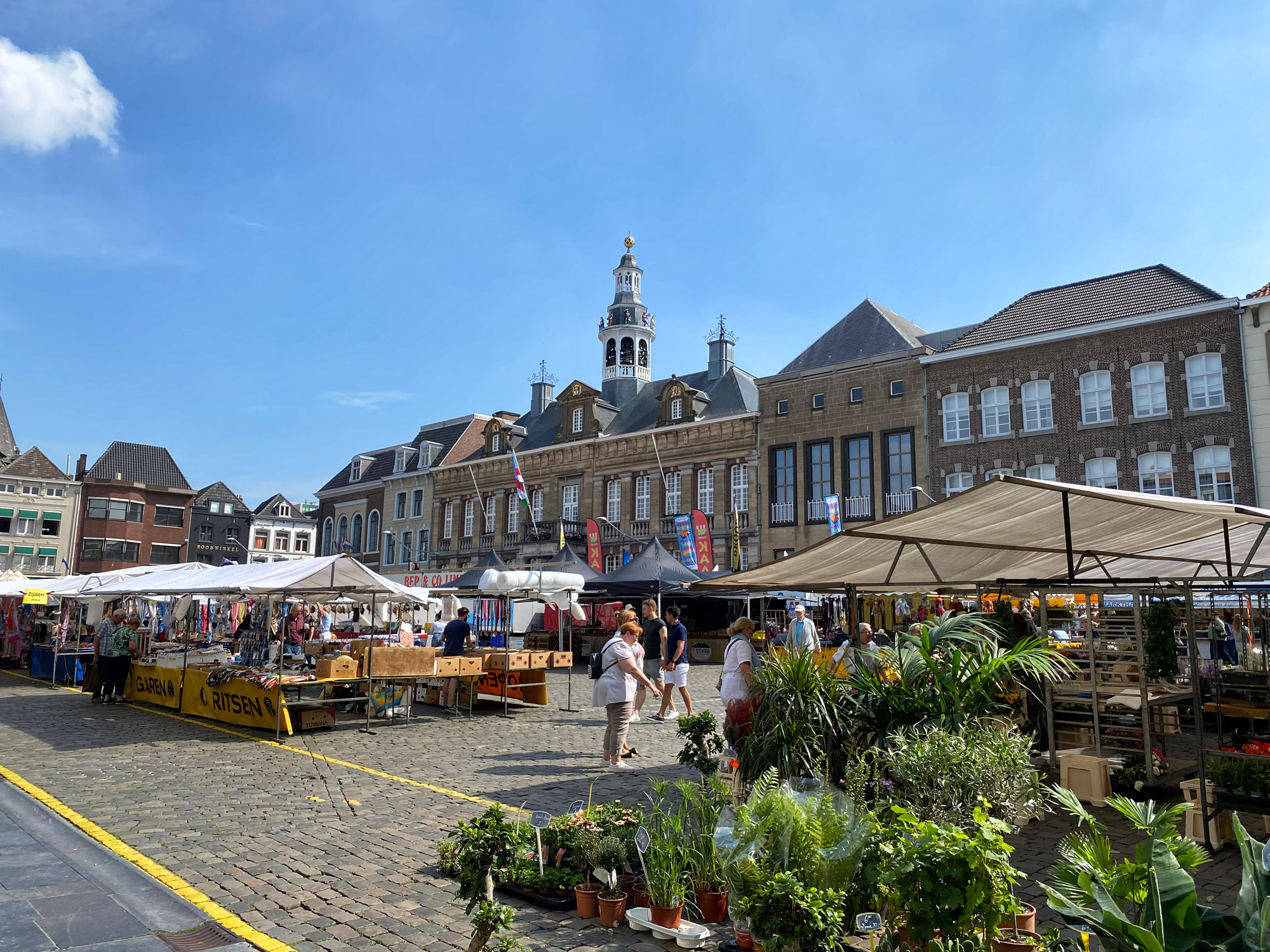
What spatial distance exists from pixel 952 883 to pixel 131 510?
7413 centimetres

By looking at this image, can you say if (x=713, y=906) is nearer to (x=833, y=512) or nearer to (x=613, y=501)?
(x=833, y=512)

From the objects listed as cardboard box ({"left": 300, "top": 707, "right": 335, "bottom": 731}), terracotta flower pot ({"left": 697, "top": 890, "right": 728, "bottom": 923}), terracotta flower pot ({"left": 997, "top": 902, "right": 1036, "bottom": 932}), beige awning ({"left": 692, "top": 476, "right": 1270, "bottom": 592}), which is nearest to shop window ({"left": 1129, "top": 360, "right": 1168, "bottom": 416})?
beige awning ({"left": 692, "top": 476, "right": 1270, "bottom": 592})

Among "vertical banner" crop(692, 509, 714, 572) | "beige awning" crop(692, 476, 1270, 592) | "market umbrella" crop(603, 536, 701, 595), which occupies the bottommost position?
"beige awning" crop(692, 476, 1270, 592)

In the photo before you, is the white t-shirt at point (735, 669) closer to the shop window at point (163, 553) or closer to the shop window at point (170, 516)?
the shop window at point (163, 553)

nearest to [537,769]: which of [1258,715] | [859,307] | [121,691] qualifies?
[1258,715]

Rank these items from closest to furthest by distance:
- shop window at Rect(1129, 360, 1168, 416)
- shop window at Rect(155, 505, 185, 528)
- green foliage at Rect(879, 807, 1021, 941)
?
green foliage at Rect(879, 807, 1021, 941)
shop window at Rect(1129, 360, 1168, 416)
shop window at Rect(155, 505, 185, 528)

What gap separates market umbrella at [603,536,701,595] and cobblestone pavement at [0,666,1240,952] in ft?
25.6

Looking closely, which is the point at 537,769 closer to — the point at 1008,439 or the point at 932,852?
A: the point at 932,852

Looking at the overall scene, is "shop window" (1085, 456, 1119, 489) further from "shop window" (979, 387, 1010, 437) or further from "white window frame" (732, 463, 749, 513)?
"white window frame" (732, 463, 749, 513)

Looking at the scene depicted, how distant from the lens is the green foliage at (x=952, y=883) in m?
3.42

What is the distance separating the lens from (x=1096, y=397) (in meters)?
27.0

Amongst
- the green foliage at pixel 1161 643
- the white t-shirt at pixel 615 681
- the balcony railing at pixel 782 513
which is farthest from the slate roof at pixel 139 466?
the green foliage at pixel 1161 643

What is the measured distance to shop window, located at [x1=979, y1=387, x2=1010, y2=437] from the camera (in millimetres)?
28719

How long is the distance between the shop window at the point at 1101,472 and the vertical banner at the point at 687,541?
42.0ft
